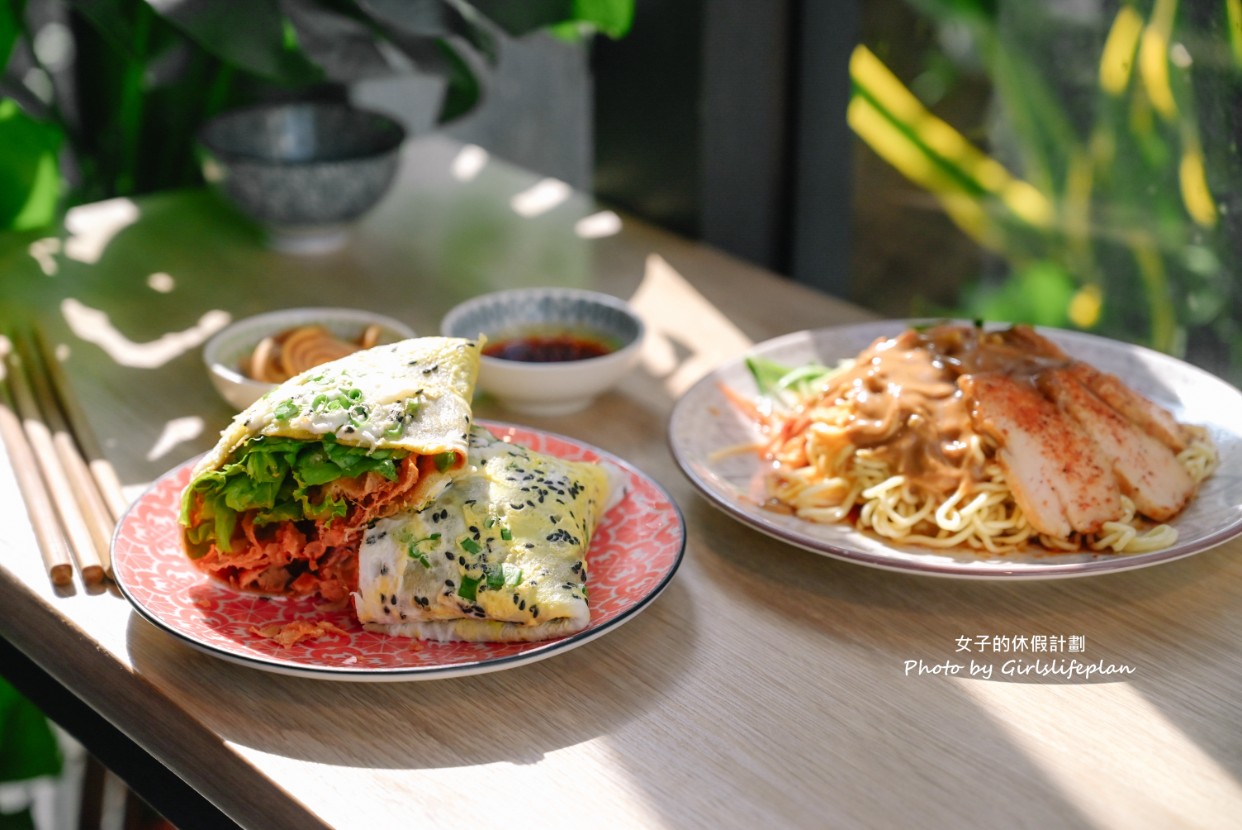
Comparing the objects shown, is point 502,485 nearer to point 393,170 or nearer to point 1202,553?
point 1202,553

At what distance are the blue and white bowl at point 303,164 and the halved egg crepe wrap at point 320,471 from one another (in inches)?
34.6

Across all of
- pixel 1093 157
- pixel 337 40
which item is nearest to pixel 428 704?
pixel 337 40

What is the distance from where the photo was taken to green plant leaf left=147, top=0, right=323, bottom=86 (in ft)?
5.31

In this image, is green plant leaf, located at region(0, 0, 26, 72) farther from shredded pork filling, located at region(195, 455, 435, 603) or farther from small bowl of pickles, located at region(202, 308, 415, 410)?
shredded pork filling, located at region(195, 455, 435, 603)

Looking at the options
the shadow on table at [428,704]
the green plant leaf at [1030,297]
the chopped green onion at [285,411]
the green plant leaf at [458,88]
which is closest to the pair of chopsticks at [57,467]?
the shadow on table at [428,704]

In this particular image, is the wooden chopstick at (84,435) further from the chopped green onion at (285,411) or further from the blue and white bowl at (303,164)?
the blue and white bowl at (303,164)

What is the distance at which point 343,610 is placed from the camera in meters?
1.11

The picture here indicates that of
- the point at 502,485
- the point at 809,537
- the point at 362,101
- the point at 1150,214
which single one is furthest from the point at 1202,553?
the point at 362,101

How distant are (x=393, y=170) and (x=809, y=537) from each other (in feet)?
3.63

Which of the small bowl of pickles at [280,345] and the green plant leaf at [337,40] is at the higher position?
the green plant leaf at [337,40]

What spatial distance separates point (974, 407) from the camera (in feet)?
4.01

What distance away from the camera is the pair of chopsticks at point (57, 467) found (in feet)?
3.90

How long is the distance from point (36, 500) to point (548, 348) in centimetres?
60

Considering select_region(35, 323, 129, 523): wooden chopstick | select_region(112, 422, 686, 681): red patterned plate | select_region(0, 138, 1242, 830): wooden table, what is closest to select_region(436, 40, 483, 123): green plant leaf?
select_region(35, 323, 129, 523): wooden chopstick
